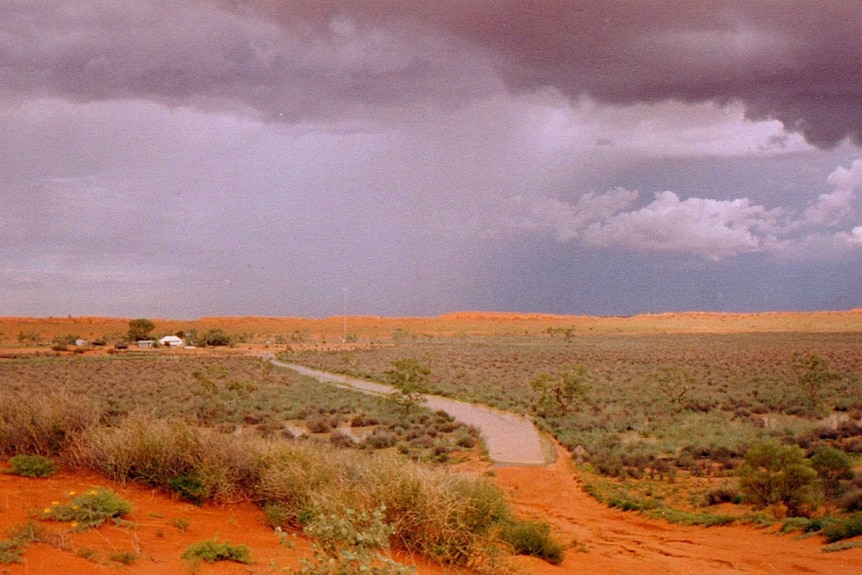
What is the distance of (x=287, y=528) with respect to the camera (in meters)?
9.35

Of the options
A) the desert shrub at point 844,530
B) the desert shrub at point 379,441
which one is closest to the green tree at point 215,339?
the desert shrub at point 379,441

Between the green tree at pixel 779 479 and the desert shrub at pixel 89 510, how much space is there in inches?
462

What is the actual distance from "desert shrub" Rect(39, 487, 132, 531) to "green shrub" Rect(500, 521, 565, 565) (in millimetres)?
5422

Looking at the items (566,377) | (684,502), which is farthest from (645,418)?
(684,502)

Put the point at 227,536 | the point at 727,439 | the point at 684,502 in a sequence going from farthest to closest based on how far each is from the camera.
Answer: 1. the point at 727,439
2. the point at 684,502
3. the point at 227,536

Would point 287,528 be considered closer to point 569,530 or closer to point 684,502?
point 569,530

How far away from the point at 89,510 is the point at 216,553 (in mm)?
1790

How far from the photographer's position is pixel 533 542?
10.4m

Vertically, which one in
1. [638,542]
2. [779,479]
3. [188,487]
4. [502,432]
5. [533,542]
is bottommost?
[502,432]

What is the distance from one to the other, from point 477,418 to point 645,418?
277 inches

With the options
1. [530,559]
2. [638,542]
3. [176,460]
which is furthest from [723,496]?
[176,460]

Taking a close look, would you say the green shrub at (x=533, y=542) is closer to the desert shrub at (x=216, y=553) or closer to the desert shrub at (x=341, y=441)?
the desert shrub at (x=216, y=553)

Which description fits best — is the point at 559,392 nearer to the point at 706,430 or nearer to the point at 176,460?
the point at 706,430

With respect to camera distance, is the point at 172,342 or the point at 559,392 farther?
the point at 172,342
